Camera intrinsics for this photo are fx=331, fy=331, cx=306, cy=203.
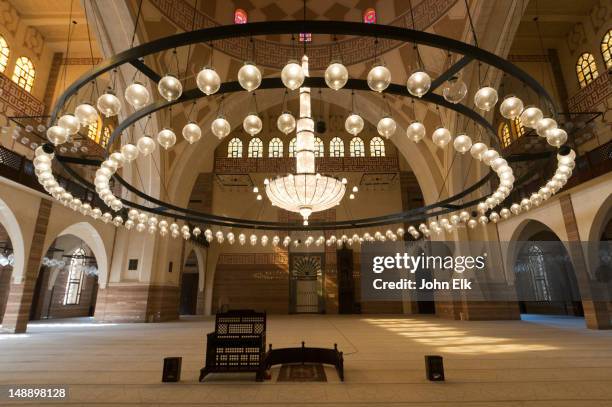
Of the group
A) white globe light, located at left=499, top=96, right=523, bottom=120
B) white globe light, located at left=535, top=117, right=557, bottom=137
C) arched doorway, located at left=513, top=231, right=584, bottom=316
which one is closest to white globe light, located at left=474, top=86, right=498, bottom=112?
white globe light, located at left=499, top=96, right=523, bottom=120

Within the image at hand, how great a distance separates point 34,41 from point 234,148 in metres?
8.01

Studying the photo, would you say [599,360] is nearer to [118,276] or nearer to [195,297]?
[118,276]

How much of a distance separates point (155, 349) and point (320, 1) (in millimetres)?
10694

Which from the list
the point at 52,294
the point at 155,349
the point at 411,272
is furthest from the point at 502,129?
the point at 52,294

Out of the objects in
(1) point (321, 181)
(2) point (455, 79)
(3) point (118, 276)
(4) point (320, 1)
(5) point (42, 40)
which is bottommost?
(3) point (118, 276)

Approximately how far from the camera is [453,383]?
3.06m

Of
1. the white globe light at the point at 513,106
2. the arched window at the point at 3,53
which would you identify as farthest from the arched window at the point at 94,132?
the white globe light at the point at 513,106

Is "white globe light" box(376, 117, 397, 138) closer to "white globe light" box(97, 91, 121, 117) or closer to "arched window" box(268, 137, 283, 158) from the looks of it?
"white globe light" box(97, 91, 121, 117)

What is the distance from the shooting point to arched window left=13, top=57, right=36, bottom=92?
31.2ft

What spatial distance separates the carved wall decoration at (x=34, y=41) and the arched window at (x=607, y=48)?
16.7m

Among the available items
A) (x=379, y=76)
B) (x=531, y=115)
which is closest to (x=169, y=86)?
(x=379, y=76)

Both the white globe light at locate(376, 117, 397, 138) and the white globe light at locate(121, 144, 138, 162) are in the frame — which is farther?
the white globe light at locate(121, 144, 138, 162)

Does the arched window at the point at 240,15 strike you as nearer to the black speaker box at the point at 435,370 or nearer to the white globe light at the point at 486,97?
the white globe light at the point at 486,97

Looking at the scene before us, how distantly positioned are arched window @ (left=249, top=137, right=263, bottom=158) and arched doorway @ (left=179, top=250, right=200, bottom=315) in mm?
5816
